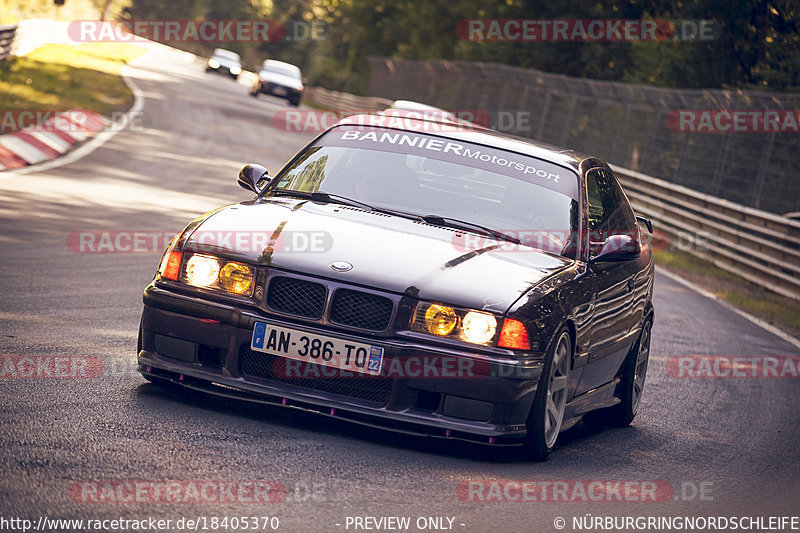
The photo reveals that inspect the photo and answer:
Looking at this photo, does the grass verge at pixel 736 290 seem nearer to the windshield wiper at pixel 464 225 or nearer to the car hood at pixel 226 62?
the windshield wiper at pixel 464 225

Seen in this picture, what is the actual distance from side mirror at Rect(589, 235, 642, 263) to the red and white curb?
38.0 feet

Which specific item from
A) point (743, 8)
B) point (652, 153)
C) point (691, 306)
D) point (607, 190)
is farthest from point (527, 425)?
point (743, 8)

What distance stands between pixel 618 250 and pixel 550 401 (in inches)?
42.0

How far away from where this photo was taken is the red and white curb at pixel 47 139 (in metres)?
17.8

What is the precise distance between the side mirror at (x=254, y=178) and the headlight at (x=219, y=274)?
55.1 inches

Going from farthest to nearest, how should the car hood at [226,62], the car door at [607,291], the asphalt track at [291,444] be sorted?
the car hood at [226,62]
the car door at [607,291]
the asphalt track at [291,444]

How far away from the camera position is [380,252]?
19.2ft

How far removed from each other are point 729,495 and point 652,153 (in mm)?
19629

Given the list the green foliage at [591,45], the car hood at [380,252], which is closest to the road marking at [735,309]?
the car hood at [380,252]

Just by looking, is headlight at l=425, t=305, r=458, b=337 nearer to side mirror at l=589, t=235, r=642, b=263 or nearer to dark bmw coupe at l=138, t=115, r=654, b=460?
dark bmw coupe at l=138, t=115, r=654, b=460

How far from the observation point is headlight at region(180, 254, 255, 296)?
5.81 m

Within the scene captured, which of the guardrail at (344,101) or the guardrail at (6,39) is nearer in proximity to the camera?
the guardrail at (6,39)

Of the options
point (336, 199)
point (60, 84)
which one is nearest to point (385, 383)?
point (336, 199)

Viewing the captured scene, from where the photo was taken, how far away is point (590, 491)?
5641mm
